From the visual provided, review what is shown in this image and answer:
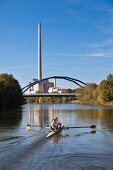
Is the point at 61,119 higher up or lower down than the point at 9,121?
higher up

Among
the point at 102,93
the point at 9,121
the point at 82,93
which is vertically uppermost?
the point at 82,93

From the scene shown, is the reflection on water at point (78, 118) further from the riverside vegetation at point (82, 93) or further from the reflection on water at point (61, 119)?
the riverside vegetation at point (82, 93)

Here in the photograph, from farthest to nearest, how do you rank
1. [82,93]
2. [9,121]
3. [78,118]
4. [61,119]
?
[82,93]
[78,118]
[61,119]
[9,121]

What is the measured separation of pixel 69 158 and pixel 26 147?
4400mm

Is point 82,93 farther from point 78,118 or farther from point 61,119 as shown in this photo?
point 61,119

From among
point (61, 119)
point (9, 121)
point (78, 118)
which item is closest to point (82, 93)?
point (78, 118)

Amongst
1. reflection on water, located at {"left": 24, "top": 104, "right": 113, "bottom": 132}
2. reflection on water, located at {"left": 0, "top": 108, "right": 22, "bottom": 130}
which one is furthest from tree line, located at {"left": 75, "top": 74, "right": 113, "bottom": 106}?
reflection on water, located at {"left": 0, "top": 108, "right": 22, "bottom": 130}

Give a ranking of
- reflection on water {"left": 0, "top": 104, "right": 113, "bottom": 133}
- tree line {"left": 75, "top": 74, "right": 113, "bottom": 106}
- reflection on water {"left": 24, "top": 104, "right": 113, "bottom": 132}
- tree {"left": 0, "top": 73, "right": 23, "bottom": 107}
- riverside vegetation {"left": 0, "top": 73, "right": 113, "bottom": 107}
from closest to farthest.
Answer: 1. reflection on water {"left": 0, "top": 104, "right": 113, "bottom": 133}
2. reflection on water {"left": 24, "top": 104, "right": 113, "bottom": 132}
3. tree {"left": 0, "top": 73, "right": 23, "bottom": 107}
4. riverside vegetation {"left": 0, "top": 73, "right": 113, "bottom": 107}
5. tree line {"left": 75, "top": 74, "right": 113, "bottom": 106}

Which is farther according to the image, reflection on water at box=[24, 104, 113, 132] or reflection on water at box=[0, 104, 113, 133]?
reflection on water at box=[24, 104, 113, 132]

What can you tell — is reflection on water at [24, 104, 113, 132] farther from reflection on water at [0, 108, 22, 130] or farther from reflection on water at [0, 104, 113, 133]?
reflection on water at [0, 108, 22, 130]

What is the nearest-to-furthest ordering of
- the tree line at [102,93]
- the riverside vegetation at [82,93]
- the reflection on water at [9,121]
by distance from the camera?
the reflection on water at [9,121] < the riverside vegetation at [82,93] < the tree line at [102,93]

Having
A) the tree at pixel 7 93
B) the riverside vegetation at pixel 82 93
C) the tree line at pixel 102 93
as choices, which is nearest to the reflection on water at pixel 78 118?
the tree at pixel 7 93

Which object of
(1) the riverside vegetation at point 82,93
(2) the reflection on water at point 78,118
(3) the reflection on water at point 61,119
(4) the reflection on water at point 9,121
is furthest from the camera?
(1) the riverside vegetation at point 82,93

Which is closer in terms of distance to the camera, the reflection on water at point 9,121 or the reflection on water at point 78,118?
the reflection on water at point 9,121
